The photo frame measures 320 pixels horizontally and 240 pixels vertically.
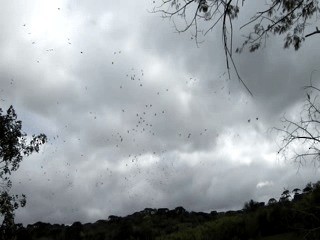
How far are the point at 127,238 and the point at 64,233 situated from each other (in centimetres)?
1357

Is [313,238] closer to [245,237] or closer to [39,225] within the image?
[245,237]

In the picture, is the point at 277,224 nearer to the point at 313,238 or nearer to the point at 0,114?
the point at 313,238

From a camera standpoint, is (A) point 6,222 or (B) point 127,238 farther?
(B) point 127,238

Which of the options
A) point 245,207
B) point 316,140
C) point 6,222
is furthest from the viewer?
point 245,207

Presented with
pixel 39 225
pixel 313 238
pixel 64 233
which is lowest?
pixel 313 238

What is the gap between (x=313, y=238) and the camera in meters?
9.89

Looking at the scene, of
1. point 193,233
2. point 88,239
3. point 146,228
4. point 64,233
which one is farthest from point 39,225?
point 193,233

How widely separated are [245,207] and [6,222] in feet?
67.0

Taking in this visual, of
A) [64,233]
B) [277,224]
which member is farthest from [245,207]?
[64,233]

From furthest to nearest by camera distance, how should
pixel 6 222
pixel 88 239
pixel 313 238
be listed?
pixel 88 239 → pixel 6 222 → pixel 313 238

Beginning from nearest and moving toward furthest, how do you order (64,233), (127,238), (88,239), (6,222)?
(6,222)
(127,238)
(88,239)
(64,233)

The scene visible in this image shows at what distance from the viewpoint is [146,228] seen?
108 ft

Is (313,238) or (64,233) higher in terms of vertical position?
(64,233)

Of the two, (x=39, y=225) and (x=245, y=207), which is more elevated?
(x=39, y=225)
